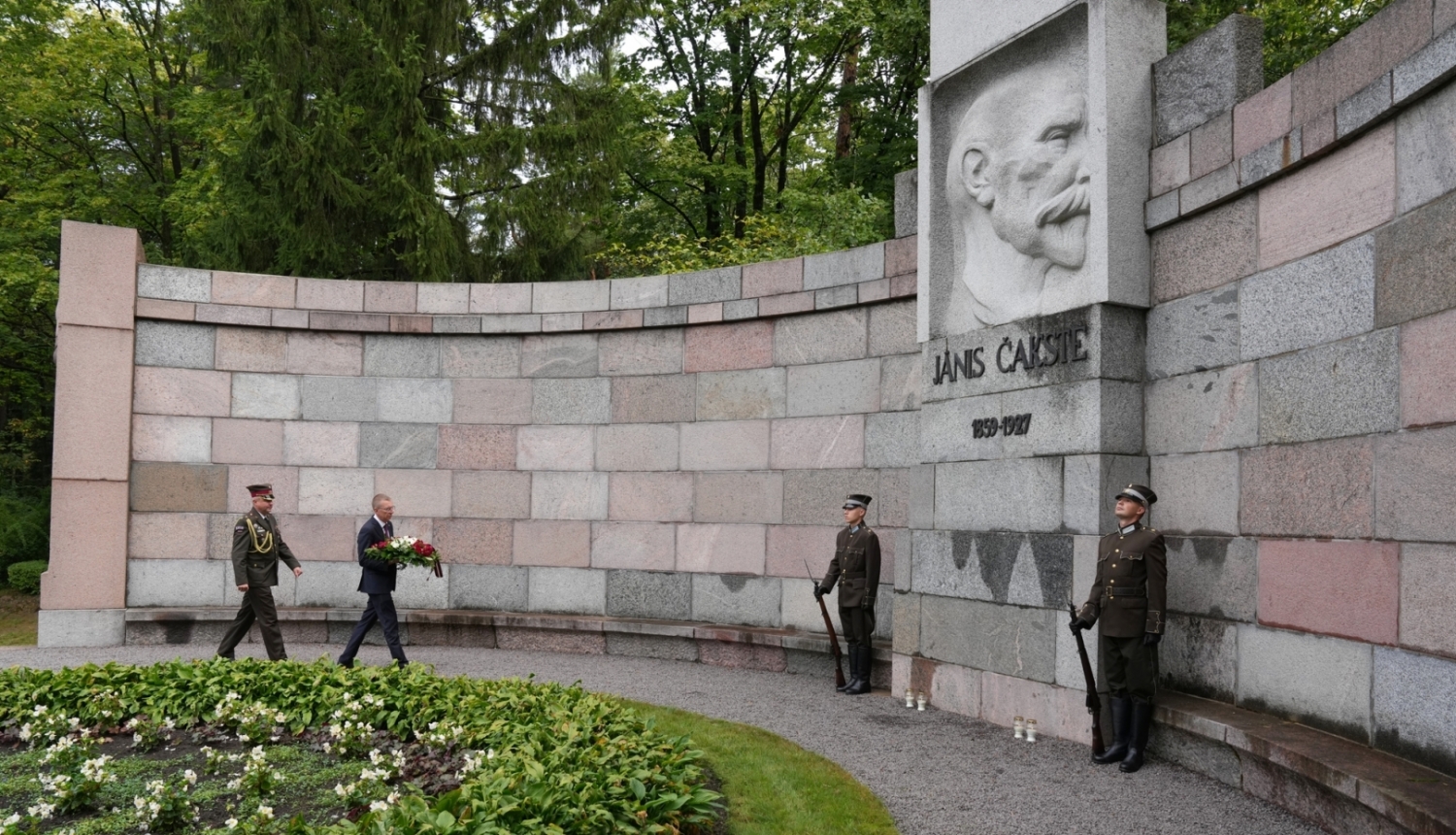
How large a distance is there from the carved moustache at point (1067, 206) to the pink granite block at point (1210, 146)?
2.42 feet

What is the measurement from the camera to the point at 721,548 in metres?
12.2

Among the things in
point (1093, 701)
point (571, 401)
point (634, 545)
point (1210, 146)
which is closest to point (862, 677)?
point (1093, 701)

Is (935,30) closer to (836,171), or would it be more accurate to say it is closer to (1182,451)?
(1182,451)

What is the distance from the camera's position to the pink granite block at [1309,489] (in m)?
6.10

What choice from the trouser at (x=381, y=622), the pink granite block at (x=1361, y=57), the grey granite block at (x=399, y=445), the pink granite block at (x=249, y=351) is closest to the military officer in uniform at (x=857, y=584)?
the trouser at (x=381, y=622)

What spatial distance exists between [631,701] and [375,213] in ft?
37.9

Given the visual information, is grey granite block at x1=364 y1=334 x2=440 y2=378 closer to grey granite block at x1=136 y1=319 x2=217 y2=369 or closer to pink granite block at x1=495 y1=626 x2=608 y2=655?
grey granite block at x1=136 y1=319 x2=217 y2=369

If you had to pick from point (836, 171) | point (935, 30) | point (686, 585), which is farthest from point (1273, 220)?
point (836, 171)

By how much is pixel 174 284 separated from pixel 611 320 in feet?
16.5

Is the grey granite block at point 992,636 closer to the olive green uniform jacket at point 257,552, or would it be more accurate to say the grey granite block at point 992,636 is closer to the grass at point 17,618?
the olive green uniform jacket at point 257,552

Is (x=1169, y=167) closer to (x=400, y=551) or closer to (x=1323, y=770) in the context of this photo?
(x=1323, y=770)

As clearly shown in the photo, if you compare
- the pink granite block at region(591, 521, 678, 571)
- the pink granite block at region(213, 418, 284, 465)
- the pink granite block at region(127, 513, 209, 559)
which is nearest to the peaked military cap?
the pink granite block at region(591, 521, 678, 571)

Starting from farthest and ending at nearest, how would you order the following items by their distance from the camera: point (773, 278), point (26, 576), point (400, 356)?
1. point (26, 576)
2. point (400, 356)
3. point (773, 278)

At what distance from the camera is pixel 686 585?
489 inches
